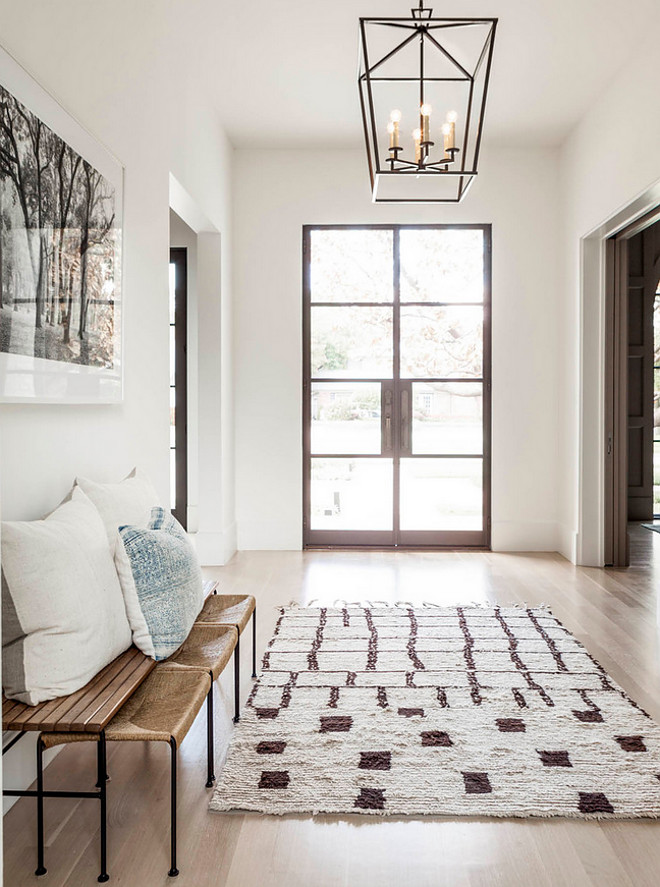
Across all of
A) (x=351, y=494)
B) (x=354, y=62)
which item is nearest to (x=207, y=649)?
(x=354, y=62)

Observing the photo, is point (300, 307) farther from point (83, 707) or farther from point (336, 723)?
point (83, 707)

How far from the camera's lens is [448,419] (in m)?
6.23

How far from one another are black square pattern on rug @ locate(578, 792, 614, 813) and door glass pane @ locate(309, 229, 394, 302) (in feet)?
14.8

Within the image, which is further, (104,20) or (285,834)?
(104,20)

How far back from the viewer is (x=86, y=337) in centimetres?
271

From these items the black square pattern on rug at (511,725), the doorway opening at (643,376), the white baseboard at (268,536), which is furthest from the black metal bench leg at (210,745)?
the doorway opening at (643,376)

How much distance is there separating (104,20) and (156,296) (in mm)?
1203

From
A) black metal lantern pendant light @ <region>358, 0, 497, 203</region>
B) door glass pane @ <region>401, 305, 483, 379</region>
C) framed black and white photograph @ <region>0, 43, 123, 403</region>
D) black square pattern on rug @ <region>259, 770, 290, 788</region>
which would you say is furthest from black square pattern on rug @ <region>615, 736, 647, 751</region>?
door glass pane @ <region>401, 305, 483, 379</region>

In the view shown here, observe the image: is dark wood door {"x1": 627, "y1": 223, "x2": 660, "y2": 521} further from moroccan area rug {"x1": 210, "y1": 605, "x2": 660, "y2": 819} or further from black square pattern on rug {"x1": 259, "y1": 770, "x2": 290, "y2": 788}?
black square pattern on rug {"x1": 259, "y1": 770, "x2": 290, "y2": 788}

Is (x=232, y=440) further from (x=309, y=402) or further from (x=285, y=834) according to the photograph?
(x=285, y=834)

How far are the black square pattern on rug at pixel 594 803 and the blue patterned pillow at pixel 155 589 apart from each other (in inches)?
49.8

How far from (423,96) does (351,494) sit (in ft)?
10.7

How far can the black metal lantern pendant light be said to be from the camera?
10.9 ft

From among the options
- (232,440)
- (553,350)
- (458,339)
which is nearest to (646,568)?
(553,350)
